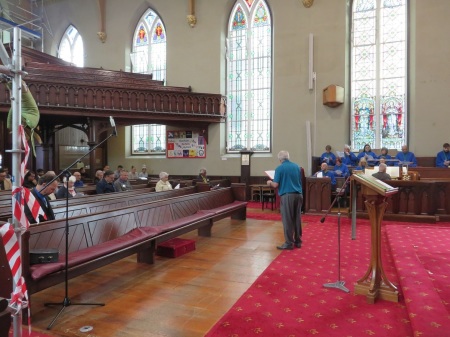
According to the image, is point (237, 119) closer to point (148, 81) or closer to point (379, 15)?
point (148, 81)

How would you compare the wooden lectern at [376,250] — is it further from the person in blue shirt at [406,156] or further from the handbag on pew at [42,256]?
the person in blue shirt at [406,156]

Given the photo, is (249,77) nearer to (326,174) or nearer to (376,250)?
(326,174)

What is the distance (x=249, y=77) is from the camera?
13820 millimetres

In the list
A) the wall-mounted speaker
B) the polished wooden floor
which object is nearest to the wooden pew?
the polished wooden floor

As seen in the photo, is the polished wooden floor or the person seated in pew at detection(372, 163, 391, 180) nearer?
the polished wooden floor

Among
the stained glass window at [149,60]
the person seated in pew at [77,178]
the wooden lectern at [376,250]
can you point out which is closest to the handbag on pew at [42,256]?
the wooden lectern at [376,250]

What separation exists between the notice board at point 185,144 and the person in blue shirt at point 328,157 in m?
4.75

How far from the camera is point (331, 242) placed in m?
6.30

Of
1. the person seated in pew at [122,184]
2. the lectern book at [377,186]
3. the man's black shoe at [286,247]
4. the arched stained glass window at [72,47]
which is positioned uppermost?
the arched stained glass window at [72,47]

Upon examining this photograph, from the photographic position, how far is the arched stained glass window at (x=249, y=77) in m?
13.5

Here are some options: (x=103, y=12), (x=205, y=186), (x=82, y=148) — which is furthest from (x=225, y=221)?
(x=103, y=12)

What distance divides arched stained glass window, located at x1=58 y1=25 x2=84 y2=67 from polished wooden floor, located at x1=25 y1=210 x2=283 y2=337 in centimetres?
1416

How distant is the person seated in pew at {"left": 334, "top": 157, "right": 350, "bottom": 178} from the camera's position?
10711 millimetres

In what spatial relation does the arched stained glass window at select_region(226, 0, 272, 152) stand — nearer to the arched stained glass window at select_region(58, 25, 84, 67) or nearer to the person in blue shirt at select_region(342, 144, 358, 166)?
the person in blue shirt at select_region(342, 144, 358, 166)
